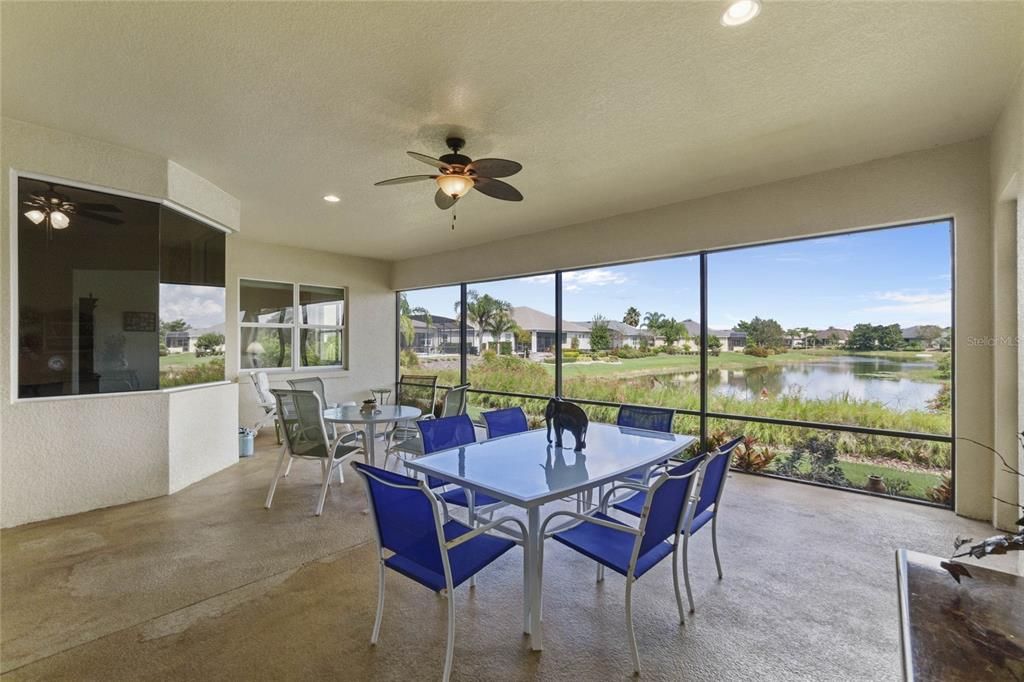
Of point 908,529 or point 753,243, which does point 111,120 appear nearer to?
point 753,243

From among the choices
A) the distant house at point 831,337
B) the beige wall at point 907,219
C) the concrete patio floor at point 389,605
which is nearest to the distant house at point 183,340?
the concrete patio floor at point 389,605

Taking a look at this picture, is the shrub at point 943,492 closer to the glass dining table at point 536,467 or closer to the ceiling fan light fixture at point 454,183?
the glass dining table at point 536,467

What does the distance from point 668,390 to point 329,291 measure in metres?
5.64

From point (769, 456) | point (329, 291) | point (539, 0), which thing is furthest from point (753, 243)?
point (329, 291)

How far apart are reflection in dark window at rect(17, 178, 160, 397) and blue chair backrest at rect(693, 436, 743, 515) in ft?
14.4

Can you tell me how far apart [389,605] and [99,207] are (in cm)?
379

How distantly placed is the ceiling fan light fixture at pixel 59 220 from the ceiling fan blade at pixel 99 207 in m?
0.12

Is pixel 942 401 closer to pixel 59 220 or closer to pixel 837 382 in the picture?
pixel 837 382

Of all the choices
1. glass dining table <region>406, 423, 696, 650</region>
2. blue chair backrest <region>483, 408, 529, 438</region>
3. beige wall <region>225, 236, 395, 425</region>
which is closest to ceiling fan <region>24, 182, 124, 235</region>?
beige wall <region>225, 236, 395, 425</region>

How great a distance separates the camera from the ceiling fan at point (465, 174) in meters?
2.64

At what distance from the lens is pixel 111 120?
9.69 feet

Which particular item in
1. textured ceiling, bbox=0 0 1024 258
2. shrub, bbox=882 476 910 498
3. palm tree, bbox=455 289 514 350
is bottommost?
shrub, bbox=882 476 910 498

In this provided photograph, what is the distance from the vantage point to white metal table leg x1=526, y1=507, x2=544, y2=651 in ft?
6.33

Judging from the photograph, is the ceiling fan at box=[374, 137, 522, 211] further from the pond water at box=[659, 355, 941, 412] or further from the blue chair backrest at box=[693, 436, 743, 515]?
the pond water at box=[659, 355, 941, 412]
